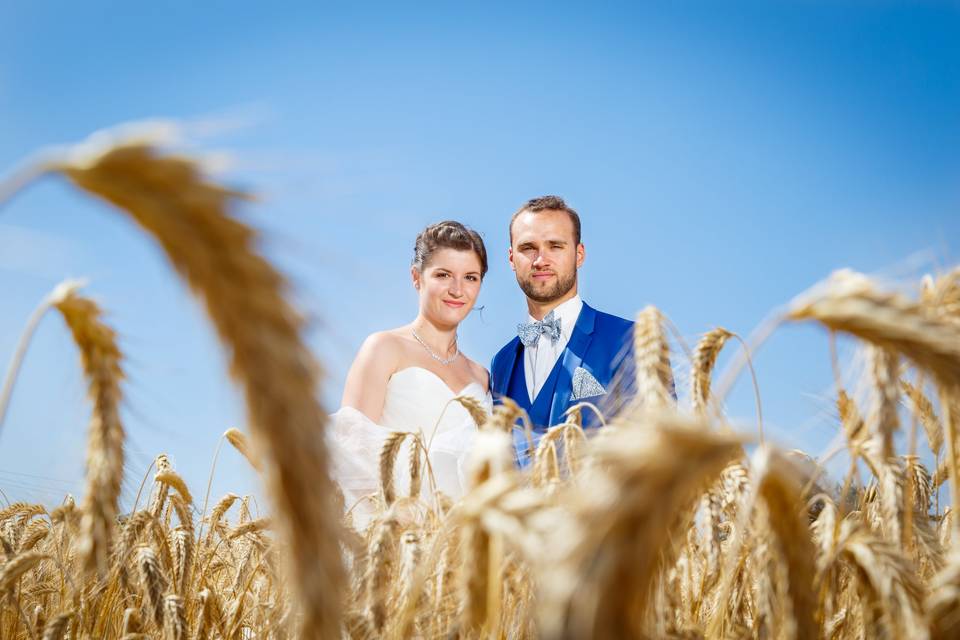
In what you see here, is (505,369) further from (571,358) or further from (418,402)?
(418,402)

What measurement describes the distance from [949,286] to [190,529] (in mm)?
2481

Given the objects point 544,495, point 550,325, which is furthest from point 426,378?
point 544,495

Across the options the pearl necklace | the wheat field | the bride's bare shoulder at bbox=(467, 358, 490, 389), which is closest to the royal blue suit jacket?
the bride's bare shoulder at bbox=(467, 358, 490, 389)

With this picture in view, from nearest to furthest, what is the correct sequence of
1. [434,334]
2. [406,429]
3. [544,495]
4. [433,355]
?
[544,495] < [406,429] < [433,355] < [434,334]

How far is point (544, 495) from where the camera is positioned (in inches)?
58.6

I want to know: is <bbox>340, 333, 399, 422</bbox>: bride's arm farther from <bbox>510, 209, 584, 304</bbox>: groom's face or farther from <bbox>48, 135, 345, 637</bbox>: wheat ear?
<bbox>48, 135, 345, 637</bbox>: wheat ear

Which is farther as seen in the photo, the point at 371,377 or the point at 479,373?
the point at 479,373

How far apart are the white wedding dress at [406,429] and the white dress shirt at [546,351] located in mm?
464

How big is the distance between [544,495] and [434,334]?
4779 mm

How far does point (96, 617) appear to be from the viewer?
243 cm

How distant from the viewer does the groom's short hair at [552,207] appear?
6.13 metres

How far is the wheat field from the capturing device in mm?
819

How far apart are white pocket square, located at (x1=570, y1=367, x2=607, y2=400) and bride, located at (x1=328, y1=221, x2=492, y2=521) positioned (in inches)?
32.7

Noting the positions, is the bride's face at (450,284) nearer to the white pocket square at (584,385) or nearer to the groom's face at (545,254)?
the groom's face at (545,254)
